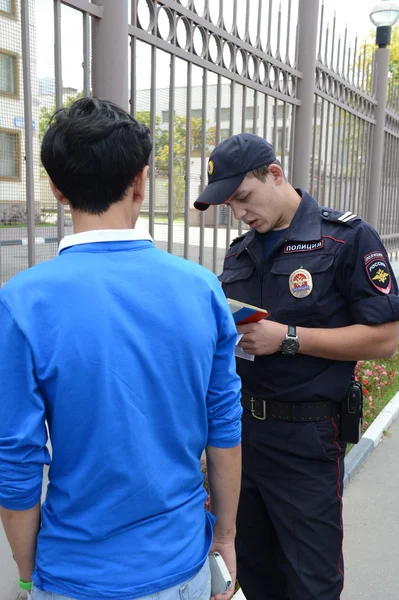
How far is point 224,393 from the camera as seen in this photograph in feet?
4.35

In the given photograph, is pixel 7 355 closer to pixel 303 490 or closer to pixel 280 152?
pixel 303 490

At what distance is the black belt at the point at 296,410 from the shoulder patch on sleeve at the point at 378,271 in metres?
0.46

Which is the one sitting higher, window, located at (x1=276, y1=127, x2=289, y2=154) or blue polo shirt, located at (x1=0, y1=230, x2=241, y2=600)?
window, located at (x1=276, y1=127, x2=289, y2=154)

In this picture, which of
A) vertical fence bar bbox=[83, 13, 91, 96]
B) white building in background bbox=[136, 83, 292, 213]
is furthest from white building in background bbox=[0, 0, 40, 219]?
white building in background bbox=[136, 83, 292, 213]

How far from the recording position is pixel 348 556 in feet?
9.87

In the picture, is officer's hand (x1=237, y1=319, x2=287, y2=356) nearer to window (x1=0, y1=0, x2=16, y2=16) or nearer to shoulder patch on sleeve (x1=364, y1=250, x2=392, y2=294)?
shoulder patch on sleeve (x1=364, y1=250, x2=392, y2=294)

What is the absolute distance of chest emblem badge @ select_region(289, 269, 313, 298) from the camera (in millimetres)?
1972

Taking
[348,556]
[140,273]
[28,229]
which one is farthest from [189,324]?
[348,556]

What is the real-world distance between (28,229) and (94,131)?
4.01ft

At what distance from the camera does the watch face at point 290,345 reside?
193 centimetres

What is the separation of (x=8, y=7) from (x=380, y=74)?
4.68 meters

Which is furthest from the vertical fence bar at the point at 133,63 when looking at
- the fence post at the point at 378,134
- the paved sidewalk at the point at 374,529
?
the fence post at the point at 378,134

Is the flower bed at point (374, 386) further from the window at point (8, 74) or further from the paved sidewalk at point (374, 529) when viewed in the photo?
the window at point (8, 74)

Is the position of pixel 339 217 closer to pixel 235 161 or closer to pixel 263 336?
pixel 235 161
